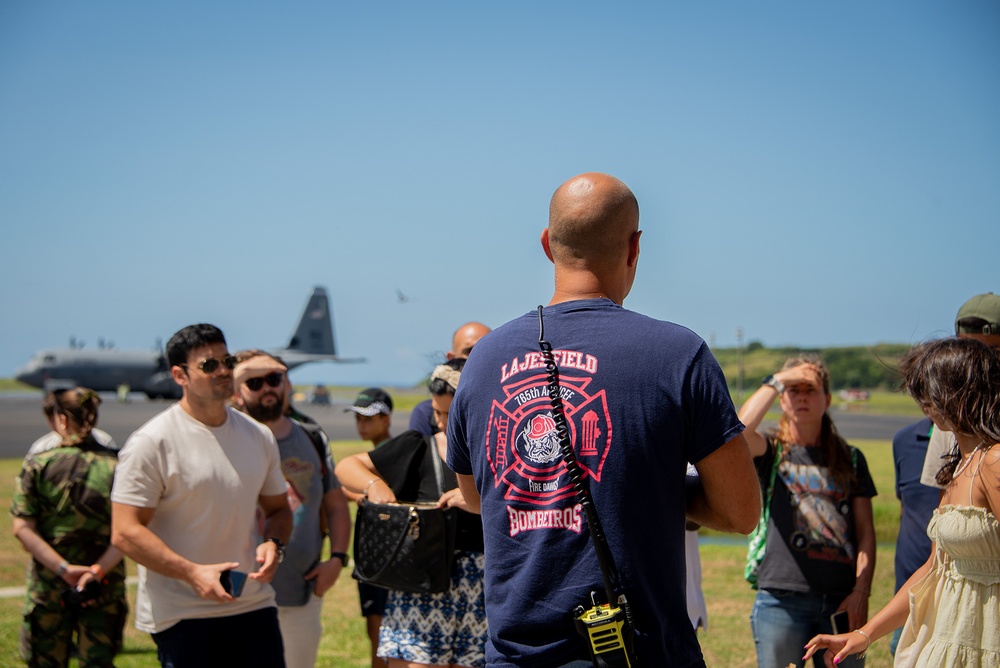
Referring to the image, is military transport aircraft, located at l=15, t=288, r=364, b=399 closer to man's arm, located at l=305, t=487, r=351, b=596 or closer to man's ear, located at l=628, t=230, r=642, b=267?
man's arm, located at l=305, t=487, r=351, b=596

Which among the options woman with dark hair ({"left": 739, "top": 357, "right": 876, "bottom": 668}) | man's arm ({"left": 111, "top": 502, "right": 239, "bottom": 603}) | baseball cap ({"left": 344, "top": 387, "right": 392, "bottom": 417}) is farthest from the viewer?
baseball cap ({"left": 344, "top": 387, "right": 392, "bottom": 417})

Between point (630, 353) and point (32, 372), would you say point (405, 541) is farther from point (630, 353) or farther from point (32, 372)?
point (32, 372)

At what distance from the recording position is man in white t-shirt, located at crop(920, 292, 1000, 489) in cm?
402

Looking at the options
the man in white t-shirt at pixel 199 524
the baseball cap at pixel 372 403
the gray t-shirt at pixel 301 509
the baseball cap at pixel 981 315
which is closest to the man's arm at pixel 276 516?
the man in white t-shirt at pixel 199 524

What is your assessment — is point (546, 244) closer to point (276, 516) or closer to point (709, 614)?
point (276, 516)

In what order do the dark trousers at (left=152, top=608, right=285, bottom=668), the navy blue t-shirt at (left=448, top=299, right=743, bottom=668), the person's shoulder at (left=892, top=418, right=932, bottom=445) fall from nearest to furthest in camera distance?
the navy blue t-shirt at (left=448, top=299, right=743, bottom=668) < the dark trousers at (left=152, top=608, right=285, bottom=668) < the person's shoulder at (left=892, top=418, right=932, bottom=445)

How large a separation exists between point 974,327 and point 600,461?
2757 millimetres

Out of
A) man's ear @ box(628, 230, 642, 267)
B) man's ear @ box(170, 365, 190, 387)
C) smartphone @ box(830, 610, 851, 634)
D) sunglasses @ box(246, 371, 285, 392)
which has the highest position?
man's ear @ box(628, 230, 642, 267)

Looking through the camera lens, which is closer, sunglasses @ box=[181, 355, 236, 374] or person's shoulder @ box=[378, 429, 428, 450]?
Result: sunglasses @ box=[181, 355, 236, 374]

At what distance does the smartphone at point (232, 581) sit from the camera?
12.5 ft

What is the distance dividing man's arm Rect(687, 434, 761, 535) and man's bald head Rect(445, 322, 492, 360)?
9.84 feet

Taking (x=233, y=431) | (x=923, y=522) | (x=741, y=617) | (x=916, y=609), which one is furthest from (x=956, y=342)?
(x=741, y=617)

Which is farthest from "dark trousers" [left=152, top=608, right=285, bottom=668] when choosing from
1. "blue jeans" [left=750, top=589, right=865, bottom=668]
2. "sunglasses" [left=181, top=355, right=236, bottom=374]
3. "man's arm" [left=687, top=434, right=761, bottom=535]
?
"man's arm" [left=687, top=434, right=761, bottom=535]

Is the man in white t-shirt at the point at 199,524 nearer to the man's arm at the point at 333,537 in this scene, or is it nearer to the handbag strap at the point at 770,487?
the man's arm at the point at 333,537
